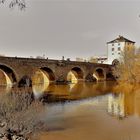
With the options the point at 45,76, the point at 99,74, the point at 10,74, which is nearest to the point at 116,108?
the point at 10,74

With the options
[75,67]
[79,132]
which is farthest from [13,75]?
[79,132]

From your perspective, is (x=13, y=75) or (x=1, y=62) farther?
(x=13, y=75)

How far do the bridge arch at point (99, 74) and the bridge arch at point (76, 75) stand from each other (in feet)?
14.4

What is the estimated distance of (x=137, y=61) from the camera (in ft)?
170

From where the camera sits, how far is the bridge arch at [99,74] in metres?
62.7

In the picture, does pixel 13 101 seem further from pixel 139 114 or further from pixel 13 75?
pixel 13 75

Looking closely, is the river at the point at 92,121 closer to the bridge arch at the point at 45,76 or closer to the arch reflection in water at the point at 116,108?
the arch reflection in water at the point at 116,108

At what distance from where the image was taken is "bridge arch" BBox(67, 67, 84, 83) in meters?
56.9

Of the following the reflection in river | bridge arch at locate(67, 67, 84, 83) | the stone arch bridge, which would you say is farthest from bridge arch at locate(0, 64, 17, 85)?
the reflection in river

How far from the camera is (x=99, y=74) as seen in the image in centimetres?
6481

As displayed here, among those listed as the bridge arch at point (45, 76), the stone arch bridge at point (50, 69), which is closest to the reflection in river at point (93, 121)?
the stone arch bridge at point (50, 69)

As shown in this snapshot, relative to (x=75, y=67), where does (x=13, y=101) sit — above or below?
below

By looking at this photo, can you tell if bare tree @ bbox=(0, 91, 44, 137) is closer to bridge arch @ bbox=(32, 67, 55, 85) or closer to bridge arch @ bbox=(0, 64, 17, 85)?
bridge arch @ bbox=(0, 64, 17, 85)

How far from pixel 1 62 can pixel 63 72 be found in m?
14.1
